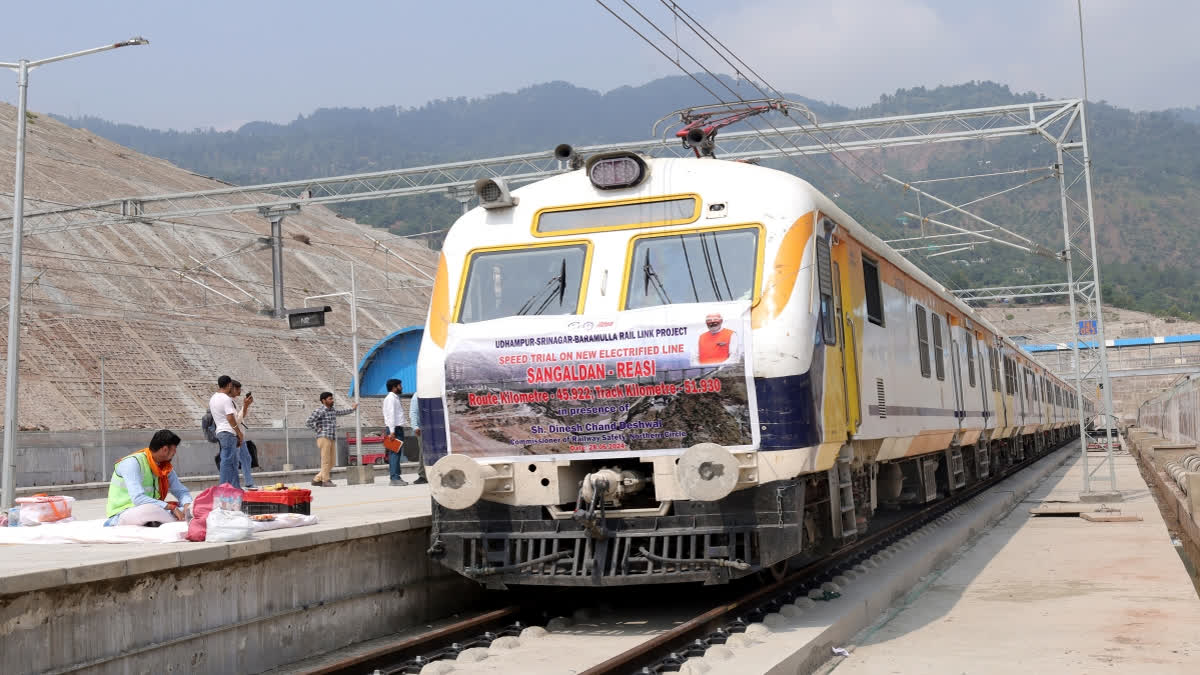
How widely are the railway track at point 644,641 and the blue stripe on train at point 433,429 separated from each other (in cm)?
124

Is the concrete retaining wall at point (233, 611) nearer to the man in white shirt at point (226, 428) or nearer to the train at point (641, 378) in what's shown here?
the train at point (641, 378)

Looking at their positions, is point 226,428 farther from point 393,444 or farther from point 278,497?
point 278,497

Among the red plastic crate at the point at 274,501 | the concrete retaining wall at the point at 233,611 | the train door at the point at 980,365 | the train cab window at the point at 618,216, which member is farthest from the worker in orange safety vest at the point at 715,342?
the train door at the point at 980,365

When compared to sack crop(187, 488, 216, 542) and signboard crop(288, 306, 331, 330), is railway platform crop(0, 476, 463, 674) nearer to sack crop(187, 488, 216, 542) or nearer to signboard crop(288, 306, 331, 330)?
sack crop(187, 488, 216, 542)

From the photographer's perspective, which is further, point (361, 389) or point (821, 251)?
point (361, 389)

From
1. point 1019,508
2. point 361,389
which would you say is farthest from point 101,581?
point 361,389

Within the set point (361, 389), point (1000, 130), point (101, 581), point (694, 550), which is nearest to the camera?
point (101, 581)

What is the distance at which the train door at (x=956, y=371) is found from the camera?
15.6 metres

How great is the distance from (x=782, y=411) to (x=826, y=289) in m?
1.29

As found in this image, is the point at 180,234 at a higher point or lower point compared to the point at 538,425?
higher

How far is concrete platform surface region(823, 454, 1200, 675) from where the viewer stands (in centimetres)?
755

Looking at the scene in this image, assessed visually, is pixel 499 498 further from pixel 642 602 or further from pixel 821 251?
pixel 821 251

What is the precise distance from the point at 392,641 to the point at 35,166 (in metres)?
63.2

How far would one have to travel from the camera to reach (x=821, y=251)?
920 cm
